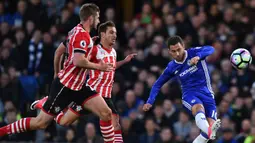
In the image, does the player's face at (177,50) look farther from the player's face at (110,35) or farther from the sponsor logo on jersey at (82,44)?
the sponsor logo on jersey at (82,44)

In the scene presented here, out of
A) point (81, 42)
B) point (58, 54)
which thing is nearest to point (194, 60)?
point (81, 42)

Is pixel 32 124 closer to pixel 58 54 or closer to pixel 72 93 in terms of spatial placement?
pixel 72 93

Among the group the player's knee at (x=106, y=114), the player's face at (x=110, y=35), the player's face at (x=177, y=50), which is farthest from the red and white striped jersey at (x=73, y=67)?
the player's face at (x=177, y=50)

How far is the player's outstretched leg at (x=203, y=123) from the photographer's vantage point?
13.0 meters

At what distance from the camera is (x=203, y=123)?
13.2 metres

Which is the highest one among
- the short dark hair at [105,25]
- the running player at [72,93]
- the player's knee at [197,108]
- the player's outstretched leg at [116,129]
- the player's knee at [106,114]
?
the short dark hair at [105,25]

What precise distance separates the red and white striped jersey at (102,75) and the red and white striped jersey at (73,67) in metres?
0.88

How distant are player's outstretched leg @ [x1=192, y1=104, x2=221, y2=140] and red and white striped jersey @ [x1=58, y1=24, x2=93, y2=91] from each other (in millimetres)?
1905

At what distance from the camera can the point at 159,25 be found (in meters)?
19.2

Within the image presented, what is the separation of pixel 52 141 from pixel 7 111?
1.31m

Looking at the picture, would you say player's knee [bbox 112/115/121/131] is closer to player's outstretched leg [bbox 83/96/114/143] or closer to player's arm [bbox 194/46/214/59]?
player's outstretched leg [bbox 83/96/114/143]

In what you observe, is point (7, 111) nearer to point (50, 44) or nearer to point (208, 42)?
point (50, 44)

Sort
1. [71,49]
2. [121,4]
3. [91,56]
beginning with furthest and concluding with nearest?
[121,4], [91,56], [71,49]

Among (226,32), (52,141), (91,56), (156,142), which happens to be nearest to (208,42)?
(226,32)
